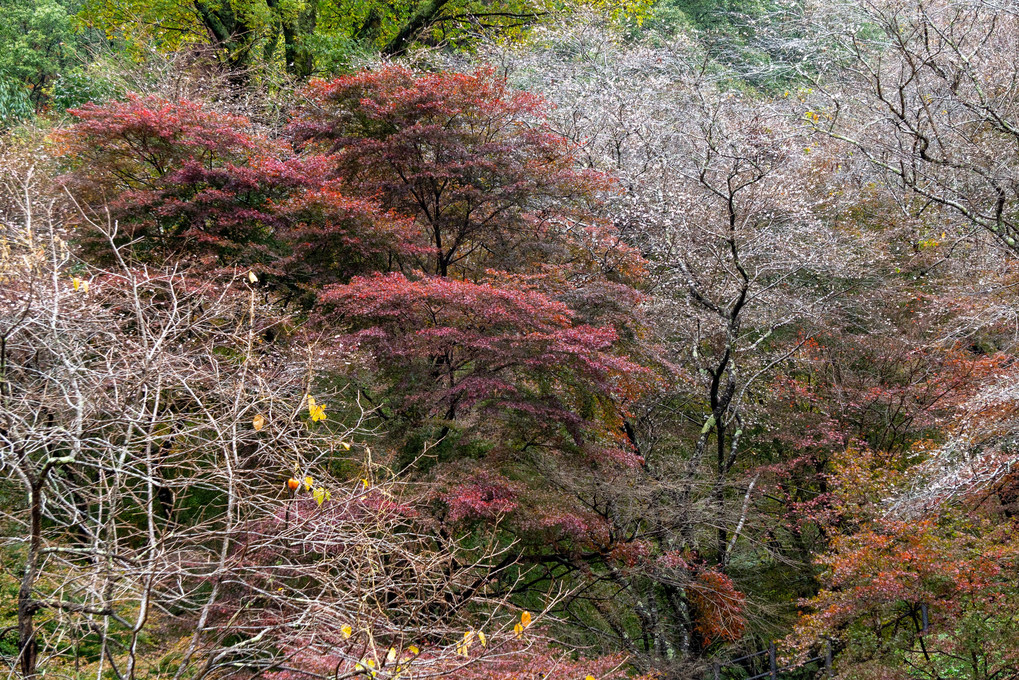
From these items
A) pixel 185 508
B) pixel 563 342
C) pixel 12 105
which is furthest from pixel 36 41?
pixel 185 508

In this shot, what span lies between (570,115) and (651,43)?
18.1ft

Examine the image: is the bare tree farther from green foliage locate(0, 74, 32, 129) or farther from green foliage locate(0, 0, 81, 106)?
green foliage locate(0, 0, 81, 106)

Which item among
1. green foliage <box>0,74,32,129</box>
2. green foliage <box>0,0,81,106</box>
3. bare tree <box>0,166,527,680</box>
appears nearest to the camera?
bare tree <box>0,166,527,680</box>

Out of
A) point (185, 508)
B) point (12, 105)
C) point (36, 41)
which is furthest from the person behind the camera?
point (36, 41)

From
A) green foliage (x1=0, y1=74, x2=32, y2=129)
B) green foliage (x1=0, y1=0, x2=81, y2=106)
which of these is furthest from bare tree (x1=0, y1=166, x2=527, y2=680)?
green foliage (x1=0, y1=0, x2=81, y2=106)

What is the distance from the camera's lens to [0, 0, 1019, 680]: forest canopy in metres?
6.05

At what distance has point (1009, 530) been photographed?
23.2 feet

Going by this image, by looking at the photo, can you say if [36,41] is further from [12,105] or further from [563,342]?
[563,342]

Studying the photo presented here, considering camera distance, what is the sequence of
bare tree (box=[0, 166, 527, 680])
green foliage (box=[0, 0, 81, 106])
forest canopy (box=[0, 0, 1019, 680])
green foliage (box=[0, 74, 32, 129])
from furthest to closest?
green foliage (box=[0, 0, 81, 106]) → green foliage (box=[0, 74, 32, 129]) → forest canopy (box=[0, 0, 1019, 680]) → bare tree (box=[0, 166, 527, 680])

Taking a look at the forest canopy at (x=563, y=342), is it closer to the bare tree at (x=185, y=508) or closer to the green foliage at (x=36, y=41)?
the bare tree at (x=185, y=508)

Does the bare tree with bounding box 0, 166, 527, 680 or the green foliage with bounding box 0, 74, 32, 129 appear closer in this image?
the bare tree with bounding box 0, 166, 527, 680

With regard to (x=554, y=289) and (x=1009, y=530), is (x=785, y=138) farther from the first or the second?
(x=1009, y=530)

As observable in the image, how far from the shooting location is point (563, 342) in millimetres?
7496

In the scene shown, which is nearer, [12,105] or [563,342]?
[563,342]
